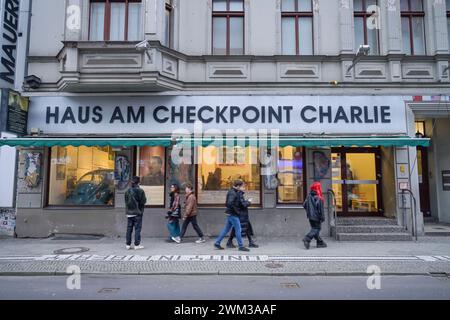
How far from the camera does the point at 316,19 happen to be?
39.6 feet

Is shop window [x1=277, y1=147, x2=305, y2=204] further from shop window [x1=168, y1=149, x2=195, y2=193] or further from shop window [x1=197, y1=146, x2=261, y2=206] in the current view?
shop window [x1=168, y1=149, x2=195, y2=193]

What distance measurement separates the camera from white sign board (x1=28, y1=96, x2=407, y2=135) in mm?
11594

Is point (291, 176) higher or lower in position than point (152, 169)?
lower

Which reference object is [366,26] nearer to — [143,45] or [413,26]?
[413,26]

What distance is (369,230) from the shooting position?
1096 centimetres

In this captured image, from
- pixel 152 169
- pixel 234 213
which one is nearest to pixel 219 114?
pixel 152 169

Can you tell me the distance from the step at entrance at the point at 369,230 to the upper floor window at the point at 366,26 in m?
5.71

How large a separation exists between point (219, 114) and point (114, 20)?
15.4 ft

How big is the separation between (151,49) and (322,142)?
5.86 meters

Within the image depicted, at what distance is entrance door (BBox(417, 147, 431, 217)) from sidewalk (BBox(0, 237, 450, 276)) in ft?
9.27

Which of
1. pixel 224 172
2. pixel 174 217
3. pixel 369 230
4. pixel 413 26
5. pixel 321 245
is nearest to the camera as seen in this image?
pixel 321 245

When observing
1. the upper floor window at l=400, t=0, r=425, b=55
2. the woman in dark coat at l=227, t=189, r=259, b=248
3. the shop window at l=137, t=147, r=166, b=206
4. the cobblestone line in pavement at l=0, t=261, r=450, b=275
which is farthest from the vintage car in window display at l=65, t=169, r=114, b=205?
the upper floor window at l=400, t=0, r=425, b=55

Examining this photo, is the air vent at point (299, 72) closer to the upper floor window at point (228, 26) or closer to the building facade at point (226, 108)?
the building facade at point (226, 108)
